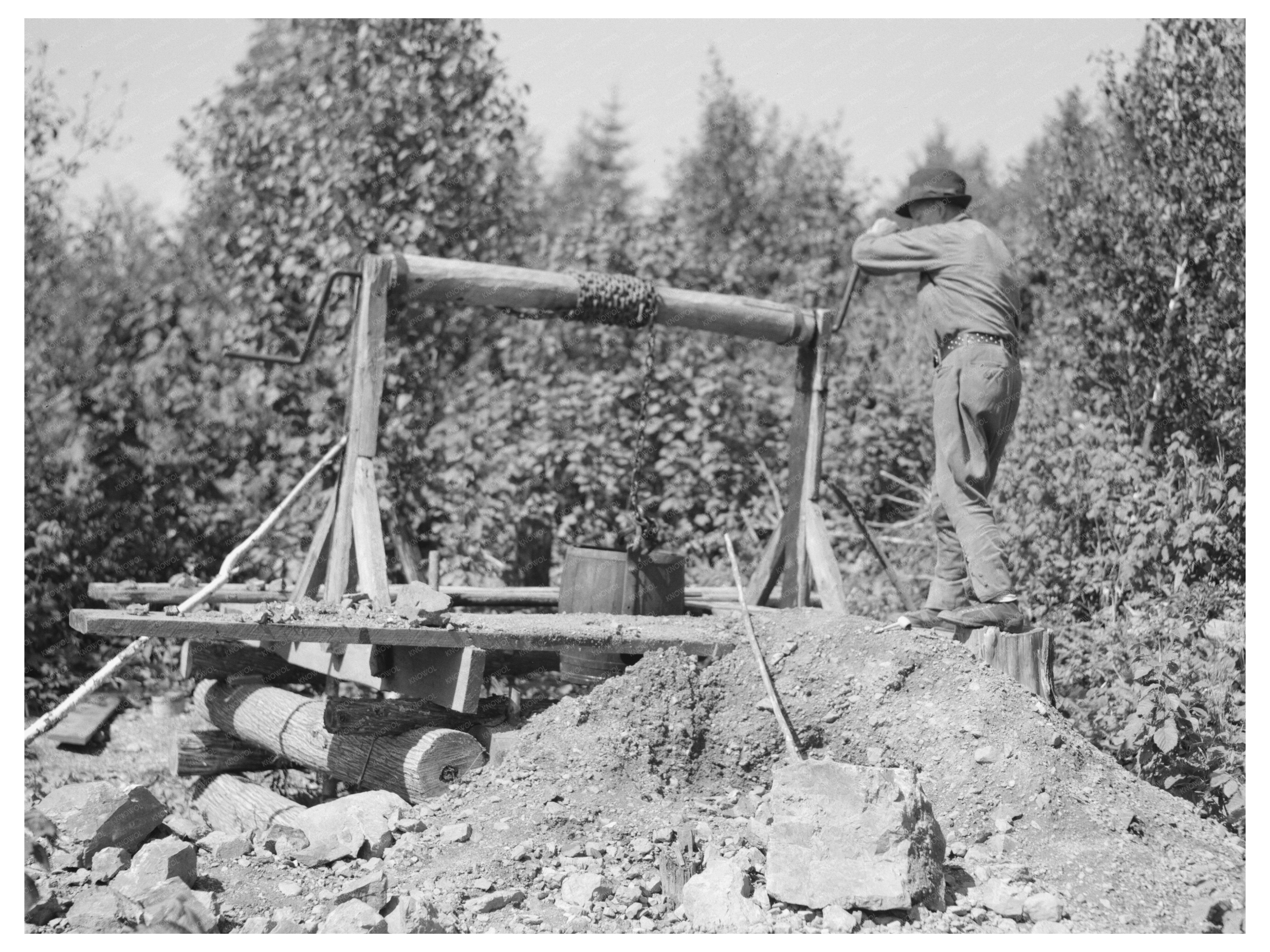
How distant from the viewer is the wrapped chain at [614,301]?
653 cm

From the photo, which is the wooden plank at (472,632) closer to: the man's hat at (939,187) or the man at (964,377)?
the man at (964,377)

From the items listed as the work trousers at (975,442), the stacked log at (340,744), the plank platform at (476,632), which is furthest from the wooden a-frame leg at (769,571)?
the stacked log at (340,744)

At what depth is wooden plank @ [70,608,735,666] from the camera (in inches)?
197

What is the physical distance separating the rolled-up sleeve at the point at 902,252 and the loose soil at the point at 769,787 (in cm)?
165

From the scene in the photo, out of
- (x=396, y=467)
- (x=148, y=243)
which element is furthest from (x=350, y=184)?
(x=148, y=243)

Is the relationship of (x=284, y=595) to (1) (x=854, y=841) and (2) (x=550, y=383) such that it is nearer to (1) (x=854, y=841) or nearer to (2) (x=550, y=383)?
(2) (x=550, y=383)

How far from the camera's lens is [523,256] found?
12.0m

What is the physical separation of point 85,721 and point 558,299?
4331mm

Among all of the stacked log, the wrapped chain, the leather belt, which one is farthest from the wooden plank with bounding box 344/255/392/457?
the leather belt

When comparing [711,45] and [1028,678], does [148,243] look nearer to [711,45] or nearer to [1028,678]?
[711,45]

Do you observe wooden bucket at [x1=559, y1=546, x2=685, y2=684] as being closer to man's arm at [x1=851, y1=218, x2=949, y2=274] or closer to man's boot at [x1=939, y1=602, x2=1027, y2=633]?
man's boot at [x1=939, y1=602, x2=1027, y2=633]

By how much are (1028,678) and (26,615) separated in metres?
7.15

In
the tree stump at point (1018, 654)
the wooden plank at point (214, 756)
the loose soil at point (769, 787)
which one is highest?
the tree stump at point (1018, 654)

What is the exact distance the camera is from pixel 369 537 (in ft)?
19.0
